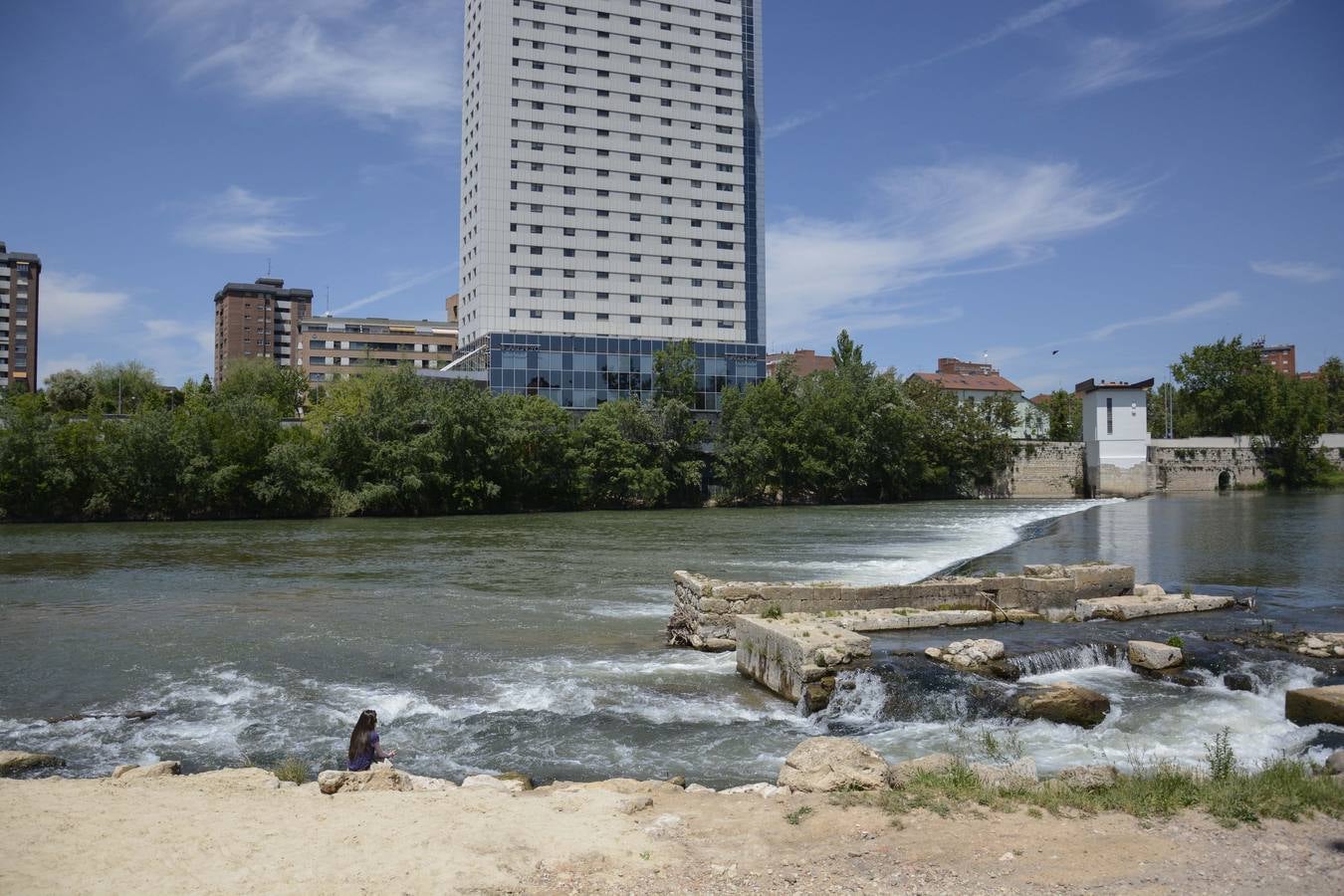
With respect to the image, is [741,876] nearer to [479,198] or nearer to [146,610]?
[146,610]

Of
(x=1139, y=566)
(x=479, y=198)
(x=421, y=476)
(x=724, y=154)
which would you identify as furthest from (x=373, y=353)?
(x=1139, y=566)

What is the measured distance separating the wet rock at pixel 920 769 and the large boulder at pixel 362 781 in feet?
15.4

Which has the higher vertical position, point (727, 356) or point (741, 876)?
point (727, 356)

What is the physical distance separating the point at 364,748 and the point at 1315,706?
446 inches

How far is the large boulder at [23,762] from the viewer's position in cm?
984

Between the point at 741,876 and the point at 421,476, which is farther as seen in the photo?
the point at 421,476

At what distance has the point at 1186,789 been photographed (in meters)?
7.52

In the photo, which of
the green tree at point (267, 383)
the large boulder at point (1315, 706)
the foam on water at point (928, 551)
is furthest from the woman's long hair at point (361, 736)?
the green tree at point (267, 383)

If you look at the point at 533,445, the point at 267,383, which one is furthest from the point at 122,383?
the point at 533,445

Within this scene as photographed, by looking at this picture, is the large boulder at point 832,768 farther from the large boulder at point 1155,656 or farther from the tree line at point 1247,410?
the tree line at point 1247,410

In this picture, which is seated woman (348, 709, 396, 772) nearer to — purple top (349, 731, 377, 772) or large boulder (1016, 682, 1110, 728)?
purple top (349, 731, 377, 772)

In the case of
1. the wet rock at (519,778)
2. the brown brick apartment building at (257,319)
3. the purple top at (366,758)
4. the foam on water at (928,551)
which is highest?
the brown brick apartment building at (257,319)

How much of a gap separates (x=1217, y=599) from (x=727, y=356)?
223 ft

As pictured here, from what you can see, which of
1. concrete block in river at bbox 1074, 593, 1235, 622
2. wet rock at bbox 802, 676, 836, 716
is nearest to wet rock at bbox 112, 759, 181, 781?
wet rock at bbox 802, 676, 836, 716
